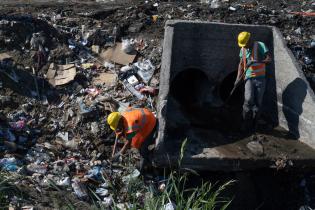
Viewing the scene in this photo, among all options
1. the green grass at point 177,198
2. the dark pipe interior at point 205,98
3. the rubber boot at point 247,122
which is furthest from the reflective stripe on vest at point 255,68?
the green grass at point 177,198

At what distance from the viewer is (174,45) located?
9.06 metres

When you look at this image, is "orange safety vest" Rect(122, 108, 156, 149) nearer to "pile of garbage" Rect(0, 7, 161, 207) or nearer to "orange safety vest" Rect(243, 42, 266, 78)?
"pile of garbage" Rect(0, 7, 161, 207)

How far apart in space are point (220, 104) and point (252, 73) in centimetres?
151

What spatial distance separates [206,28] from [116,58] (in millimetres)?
1811

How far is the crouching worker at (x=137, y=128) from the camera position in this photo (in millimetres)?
6625

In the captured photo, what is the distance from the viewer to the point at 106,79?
8961 millimetres

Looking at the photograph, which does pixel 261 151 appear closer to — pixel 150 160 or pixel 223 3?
pixel 150 160

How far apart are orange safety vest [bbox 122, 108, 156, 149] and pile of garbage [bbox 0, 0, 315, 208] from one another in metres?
0.33

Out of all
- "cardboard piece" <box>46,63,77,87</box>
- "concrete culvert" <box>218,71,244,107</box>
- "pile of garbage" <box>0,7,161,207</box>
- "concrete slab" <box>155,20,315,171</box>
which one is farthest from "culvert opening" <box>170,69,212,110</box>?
"cardboard piece" <box>46,63,77,87</box>

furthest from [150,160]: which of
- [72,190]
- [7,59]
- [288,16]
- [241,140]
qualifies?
[288,16]

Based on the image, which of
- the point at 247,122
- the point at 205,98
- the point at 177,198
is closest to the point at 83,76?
the point at 205,98

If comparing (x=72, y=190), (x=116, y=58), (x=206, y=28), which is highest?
(x=206, y=28)

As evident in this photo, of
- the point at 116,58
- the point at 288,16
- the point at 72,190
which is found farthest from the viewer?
the point at 288,16

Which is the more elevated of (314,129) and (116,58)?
(116,58)
